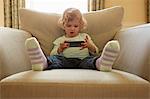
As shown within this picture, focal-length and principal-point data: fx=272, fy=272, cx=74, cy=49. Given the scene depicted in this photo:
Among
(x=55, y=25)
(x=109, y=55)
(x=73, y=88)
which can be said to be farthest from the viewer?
(x=55, y=25)

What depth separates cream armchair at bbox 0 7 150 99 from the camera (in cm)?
120

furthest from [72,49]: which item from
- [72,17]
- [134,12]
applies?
[134,12]

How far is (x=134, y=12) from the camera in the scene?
273 centimetres

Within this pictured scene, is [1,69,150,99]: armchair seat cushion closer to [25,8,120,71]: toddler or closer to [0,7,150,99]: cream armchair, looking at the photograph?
[0,7,150,99]: cream armchair

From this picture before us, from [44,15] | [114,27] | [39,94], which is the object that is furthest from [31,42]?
[114,27]

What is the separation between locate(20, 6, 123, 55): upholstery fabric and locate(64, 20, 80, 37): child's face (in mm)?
93

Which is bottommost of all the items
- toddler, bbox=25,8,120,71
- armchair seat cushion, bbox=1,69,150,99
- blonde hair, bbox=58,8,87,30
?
armchair seat cushion, bbox=1,69,150,99

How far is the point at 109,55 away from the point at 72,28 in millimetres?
482

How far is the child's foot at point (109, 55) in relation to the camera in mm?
1359

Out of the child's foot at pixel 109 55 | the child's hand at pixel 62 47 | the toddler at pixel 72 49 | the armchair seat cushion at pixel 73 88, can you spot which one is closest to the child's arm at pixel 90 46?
the toddler at pixel 72 49

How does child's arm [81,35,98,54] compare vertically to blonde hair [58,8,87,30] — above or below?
below

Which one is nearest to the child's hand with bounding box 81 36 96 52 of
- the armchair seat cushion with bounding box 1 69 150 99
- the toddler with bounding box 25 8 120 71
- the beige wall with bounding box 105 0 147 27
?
the toddler with bounding box 25 8 120 71

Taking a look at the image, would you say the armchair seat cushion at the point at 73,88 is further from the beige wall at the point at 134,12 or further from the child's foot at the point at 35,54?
the beige wall at the point at 134,12

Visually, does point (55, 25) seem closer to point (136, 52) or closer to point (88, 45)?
point (88, 45)
